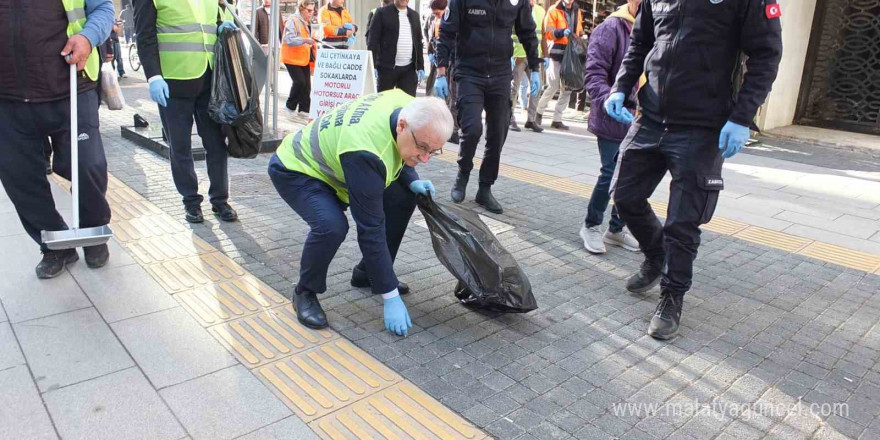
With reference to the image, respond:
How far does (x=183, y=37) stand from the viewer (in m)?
4.18

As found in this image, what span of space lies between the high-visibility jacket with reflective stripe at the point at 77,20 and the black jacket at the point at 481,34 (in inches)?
101

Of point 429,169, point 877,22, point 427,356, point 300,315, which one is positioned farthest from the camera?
point 877,22

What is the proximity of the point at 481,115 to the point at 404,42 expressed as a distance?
284cm

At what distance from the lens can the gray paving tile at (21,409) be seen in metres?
2.24

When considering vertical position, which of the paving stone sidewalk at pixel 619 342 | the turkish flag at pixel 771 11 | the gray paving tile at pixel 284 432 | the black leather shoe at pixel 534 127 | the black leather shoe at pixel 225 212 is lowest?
the gray paving tile at pixel 284 432

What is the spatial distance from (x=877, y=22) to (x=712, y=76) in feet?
25.7

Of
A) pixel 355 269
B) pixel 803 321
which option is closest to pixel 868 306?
pixel 803 321

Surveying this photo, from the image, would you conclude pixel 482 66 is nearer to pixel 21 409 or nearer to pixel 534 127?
pixel 21 409

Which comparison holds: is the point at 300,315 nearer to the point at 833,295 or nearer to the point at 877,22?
the point at 833,295

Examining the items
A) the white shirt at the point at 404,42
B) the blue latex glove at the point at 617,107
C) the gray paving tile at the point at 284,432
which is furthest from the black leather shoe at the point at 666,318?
the white shirt at the point at 404,42

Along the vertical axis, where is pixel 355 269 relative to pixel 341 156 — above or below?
below

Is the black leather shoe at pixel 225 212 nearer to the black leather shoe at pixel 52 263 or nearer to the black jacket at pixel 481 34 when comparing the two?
the black leather shoe at pixel 52 263

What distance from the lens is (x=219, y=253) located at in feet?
13.0

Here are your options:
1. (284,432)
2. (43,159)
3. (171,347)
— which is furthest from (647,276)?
(43,159)
